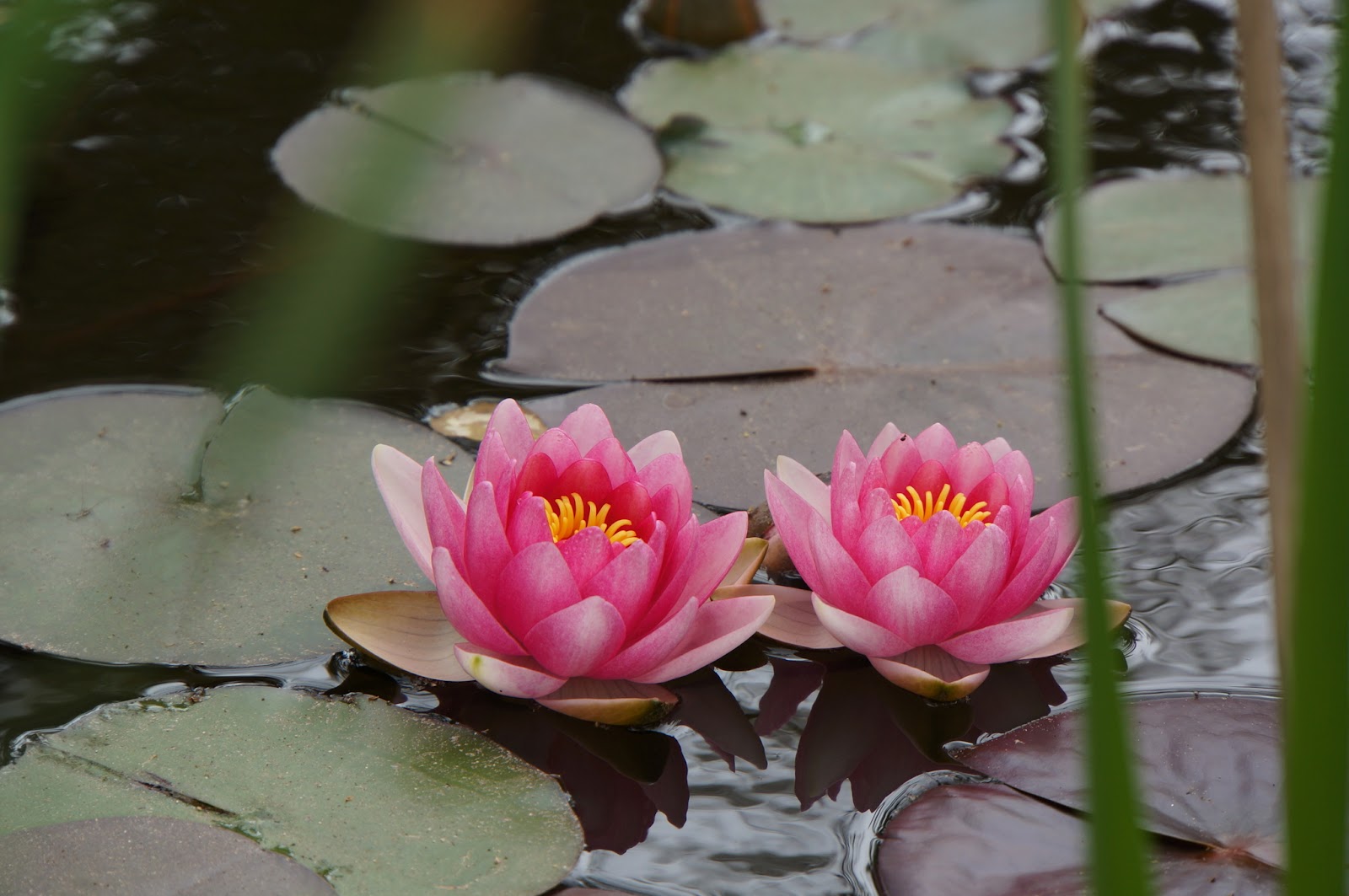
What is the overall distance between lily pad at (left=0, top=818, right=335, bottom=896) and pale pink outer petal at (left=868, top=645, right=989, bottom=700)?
0.64m

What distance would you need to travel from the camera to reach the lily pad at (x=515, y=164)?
91.6 inches

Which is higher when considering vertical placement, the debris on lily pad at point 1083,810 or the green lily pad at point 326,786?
the green lily pad at point 326,786

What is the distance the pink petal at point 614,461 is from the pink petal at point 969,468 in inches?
14.9

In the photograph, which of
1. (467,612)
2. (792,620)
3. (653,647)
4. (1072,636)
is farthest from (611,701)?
(1072,636)

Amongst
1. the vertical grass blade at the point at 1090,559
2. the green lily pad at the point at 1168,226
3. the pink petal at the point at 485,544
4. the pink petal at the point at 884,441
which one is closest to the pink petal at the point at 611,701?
the pink petal at the point at 485,544

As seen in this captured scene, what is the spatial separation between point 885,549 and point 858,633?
4.3 inches

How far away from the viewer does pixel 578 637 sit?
1.28m

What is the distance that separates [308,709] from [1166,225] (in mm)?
1806

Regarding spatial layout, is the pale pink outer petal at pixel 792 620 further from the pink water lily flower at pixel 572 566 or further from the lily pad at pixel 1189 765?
the lily pad at pixel 1189 765

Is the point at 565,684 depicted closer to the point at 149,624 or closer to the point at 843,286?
the point at 149,624

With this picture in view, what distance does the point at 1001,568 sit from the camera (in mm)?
1361

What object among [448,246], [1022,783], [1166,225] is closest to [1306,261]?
[1166,225]

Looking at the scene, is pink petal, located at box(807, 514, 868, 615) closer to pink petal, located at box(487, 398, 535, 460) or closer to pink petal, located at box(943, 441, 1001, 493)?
pink petal, located at box(943, 441, 1001, 493)

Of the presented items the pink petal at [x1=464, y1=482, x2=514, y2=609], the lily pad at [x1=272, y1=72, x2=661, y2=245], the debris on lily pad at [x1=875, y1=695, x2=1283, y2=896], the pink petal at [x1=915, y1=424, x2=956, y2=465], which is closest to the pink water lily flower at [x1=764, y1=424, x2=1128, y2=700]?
the pink petal at [x1=915, y1=424, x2=956, y2=465]
